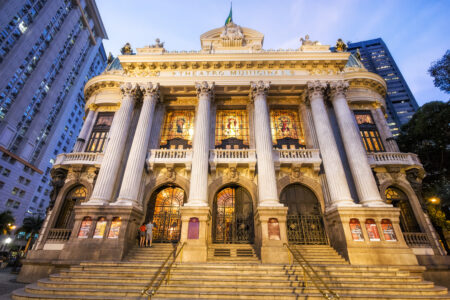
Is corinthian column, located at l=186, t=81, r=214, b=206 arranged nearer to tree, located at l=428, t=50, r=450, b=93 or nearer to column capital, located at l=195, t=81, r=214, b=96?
column capital, located at l=195, t=81, r=214, b=96

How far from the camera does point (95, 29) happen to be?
189ft

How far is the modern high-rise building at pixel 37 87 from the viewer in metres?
34.2

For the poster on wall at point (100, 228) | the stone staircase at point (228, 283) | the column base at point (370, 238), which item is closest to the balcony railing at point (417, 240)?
the column base at point (370, 238)

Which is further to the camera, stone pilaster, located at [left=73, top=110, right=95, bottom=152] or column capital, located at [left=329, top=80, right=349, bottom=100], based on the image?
stone pilaster, located at [left=73, top=110, right=95, bottom=152]

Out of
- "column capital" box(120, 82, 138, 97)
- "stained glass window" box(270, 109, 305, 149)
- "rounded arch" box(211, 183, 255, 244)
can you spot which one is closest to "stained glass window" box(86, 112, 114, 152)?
"column capital" box(120, 82, 138, 97)

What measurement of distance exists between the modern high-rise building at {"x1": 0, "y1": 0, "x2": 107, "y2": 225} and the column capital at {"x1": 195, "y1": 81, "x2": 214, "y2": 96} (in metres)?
37.9

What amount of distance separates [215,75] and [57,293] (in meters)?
14.3

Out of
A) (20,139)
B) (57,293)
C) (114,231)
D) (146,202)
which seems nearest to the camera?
(57,293)

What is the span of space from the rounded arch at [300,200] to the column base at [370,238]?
2160 mm

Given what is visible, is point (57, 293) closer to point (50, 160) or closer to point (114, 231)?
point (114, 231)

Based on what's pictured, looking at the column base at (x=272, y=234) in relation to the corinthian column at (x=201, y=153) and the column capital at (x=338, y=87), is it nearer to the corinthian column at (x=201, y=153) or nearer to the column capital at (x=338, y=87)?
the corinthian column at (x=201, y=153)

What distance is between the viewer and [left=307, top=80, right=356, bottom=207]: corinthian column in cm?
1130

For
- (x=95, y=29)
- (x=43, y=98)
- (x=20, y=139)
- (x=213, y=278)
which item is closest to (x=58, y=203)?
(x=213, y=278)

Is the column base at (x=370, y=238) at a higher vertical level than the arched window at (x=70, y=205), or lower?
lower
